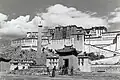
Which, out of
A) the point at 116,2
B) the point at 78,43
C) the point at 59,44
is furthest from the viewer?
the point at 59,44

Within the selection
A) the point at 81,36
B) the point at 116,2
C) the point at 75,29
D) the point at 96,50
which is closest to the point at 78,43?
the point at 81,36

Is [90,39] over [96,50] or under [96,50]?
over

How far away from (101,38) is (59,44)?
378 inches

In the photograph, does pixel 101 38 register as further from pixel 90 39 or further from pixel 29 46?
pixel 29 46

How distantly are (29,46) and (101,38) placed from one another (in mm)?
17431

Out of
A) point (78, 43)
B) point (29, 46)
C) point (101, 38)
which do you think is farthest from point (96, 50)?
point (29, 46)

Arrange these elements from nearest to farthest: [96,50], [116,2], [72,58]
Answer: [116,2]
[72,58]
[96,50]

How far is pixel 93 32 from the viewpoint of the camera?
52.7 m

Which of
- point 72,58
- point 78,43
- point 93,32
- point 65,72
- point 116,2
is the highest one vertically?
point 93,32

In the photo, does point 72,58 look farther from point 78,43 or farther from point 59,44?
point 59,44

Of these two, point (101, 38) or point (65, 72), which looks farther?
point (101, 38)

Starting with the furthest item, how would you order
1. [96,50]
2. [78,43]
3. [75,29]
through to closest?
[75,29] → [78,43] → [96,50]

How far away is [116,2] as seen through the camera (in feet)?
18.6

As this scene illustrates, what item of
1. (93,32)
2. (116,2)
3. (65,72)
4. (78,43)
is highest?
(93,32)
